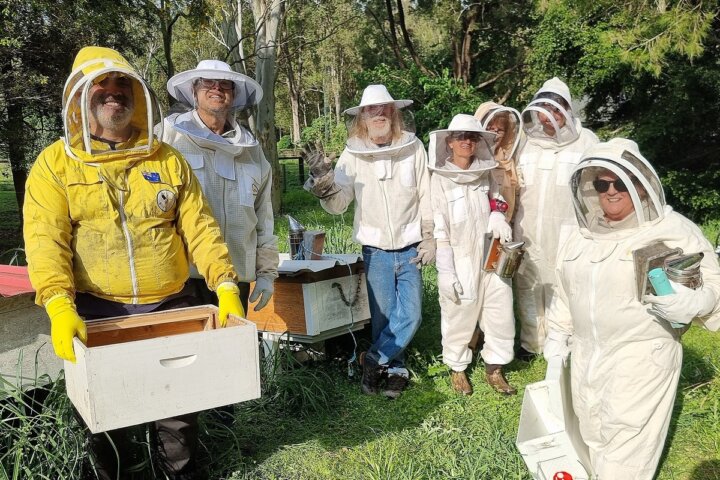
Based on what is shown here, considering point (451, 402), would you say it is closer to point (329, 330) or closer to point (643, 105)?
point (329, 330)

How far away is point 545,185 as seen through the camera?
153 inches

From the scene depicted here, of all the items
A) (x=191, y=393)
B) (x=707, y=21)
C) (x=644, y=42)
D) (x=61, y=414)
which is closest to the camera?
(x=191, y=393)

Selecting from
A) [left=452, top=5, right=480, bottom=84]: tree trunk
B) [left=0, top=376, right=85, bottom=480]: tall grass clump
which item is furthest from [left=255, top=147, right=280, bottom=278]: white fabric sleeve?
[left=452, top=5, right=480, bottom=84]: tree trunk

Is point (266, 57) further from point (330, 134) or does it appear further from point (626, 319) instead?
point (330, 134)

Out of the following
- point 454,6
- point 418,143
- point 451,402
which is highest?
point 454,6

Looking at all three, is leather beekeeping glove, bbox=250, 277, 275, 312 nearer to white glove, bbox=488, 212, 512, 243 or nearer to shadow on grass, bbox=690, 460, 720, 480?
white glove, bbox=488, 212, 512, 243

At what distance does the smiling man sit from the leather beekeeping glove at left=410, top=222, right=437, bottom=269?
5.05 feet

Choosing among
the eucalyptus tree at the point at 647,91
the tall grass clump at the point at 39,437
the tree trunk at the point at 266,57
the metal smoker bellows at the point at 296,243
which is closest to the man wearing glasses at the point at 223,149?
the tall grass clump at the point at 39,437

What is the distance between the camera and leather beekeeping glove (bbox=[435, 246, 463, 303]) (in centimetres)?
354

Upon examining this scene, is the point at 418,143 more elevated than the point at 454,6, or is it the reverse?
the point at 454,6

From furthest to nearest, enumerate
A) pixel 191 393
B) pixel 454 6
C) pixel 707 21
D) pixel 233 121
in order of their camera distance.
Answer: pixel 454 6 < pixel 707 21 < pixel 233 121 < pixel 191 393

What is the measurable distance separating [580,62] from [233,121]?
339 inches

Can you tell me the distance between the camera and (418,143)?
3.77m

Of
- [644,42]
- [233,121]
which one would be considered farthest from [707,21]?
[233,121]
